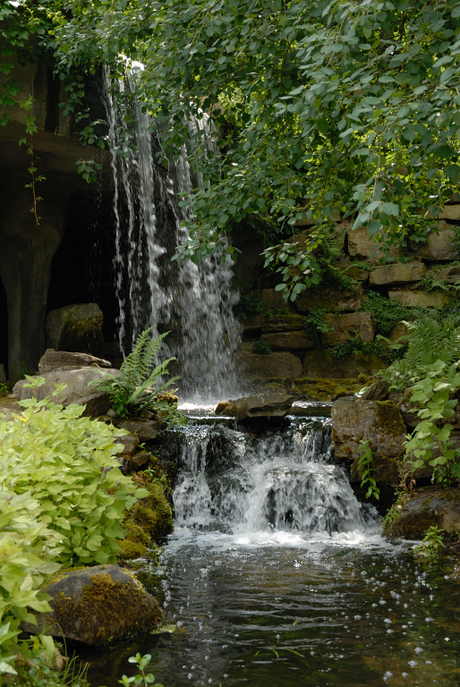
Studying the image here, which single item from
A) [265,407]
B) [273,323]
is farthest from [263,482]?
[273,323]

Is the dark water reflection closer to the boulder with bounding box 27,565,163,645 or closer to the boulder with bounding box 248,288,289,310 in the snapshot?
the boulder with bounding box 27,565,163,645

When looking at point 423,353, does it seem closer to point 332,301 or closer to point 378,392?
point 378,392

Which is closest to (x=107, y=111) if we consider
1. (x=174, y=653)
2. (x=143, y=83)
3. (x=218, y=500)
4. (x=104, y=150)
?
(x=104, y=150)

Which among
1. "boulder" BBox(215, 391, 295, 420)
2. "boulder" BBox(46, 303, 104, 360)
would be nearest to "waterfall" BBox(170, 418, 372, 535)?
"boulder" BBox(215, 391, 295, 420)

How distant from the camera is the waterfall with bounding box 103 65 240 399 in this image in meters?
12.5

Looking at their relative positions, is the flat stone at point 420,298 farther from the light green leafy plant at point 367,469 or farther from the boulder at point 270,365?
the light green leafy plant at point 367,469

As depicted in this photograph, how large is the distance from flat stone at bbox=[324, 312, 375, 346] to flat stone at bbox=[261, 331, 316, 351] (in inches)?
17.8

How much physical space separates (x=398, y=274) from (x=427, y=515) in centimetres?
925

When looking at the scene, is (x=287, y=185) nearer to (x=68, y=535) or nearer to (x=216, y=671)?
(x=68, y=535)

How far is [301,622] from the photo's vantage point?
367 centimetres

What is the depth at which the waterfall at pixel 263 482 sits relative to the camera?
6449 mm

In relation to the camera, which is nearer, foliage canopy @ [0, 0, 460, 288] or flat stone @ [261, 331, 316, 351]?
foliage canopy @ [0, 0, 460, 288]

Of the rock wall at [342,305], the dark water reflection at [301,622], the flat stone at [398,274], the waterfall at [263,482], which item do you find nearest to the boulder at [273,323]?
the rock wall at [342,305]

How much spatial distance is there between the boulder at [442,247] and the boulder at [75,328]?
7.87 m
